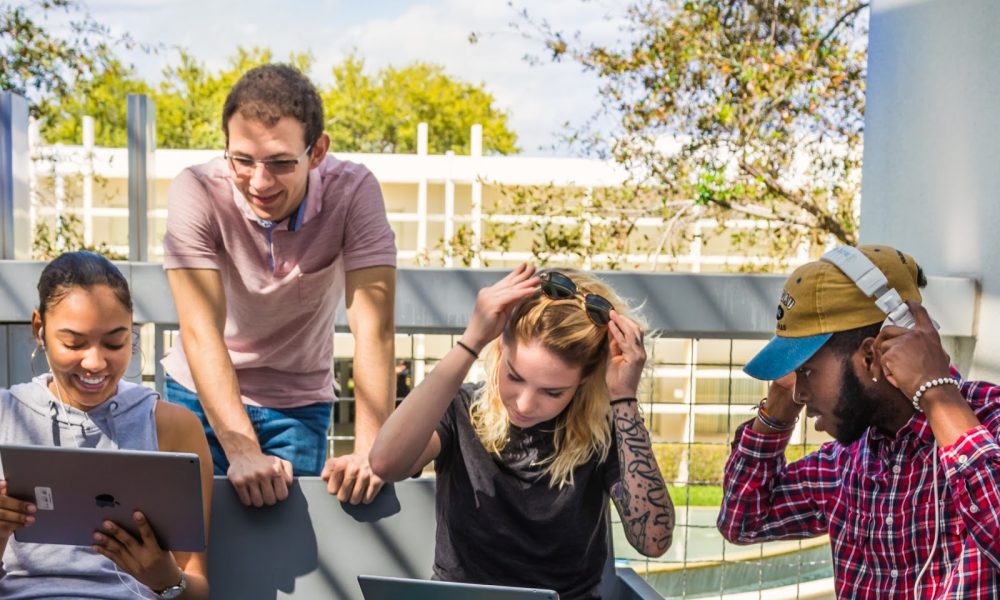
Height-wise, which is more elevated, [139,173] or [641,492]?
[139,173]

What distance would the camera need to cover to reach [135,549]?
2.05m

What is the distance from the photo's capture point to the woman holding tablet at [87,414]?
2.21 m

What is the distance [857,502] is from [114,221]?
1180 cm

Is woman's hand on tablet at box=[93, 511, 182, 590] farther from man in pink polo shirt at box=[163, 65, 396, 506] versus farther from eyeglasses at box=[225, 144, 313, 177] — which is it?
eyeglasses at box=[225, 144, 313, 177]

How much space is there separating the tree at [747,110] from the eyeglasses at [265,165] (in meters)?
4.70

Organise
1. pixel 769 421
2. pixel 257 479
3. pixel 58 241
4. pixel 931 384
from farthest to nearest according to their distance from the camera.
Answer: pixel 58 241 → pixel 257 479 → pixel 769 421 → pixel 931 384

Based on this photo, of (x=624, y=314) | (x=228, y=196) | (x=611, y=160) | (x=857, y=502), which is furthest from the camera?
(x=611, y=160)

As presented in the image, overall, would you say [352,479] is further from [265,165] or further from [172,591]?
[265,165]

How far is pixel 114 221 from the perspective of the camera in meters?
12.6

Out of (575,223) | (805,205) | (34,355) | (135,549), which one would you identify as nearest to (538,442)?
(135,549)

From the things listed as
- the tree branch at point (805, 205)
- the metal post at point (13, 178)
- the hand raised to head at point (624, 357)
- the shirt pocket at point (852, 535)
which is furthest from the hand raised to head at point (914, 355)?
the tree branch at point (805, 205)

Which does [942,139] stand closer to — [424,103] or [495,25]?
[495,25]

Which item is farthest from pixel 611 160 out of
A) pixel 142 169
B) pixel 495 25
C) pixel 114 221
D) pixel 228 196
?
pixel 114 221

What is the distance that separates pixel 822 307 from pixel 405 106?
20.8 metres
